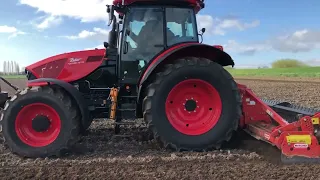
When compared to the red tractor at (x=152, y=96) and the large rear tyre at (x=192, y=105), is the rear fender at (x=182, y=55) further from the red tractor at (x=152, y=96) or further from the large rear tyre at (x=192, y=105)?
the large rear tyre at (x=192, y=105)

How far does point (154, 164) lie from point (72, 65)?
2402 mm

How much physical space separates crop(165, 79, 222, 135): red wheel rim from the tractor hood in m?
1.53

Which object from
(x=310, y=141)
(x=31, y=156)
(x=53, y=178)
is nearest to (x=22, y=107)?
(x=31, y=156)

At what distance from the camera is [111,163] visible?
5.22 m

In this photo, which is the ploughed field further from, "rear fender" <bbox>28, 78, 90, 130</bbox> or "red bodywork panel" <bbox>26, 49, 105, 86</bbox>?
"red bodywork panel" <bbox>26, 49, 105, 86</bbox>

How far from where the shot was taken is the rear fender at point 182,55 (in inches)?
222

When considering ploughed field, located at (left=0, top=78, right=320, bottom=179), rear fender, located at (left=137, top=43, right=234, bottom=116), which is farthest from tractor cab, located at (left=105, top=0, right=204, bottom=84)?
ploughed field, located at (left=0, top=78, right=320, bottom=179)

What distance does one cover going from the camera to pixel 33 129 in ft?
18.7

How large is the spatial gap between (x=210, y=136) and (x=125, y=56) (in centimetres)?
190

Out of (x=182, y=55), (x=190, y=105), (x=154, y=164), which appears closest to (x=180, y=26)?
(x=182, y=55)

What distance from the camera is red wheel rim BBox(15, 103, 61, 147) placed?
561 cm

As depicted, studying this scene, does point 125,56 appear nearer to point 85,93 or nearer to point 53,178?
point 85,93

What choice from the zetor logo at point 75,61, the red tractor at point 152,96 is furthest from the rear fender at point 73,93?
the zetor logo at point 75,61

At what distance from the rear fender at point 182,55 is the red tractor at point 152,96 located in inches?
0.6
